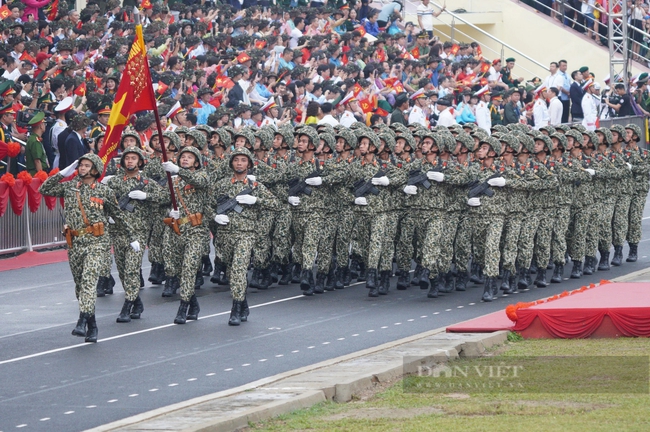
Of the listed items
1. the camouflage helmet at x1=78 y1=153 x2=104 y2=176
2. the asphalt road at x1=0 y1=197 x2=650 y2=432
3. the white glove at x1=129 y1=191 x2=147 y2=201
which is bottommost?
the asphalt road at x1=0 y1=197 x2=650 y2=432

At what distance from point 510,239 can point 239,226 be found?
4042mm

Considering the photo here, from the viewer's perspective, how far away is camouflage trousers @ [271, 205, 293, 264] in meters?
17.2

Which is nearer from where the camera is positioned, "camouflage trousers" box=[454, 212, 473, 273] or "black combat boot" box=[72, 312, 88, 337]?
"black combat boot" box=[72, 312, 88, 337]

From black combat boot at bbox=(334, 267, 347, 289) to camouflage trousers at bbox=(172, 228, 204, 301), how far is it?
3.07 meters

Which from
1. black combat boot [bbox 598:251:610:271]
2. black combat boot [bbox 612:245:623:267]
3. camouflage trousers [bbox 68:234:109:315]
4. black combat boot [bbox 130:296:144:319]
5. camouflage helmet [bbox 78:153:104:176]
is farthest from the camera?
black combat boot [bbox 612:245:623:267]

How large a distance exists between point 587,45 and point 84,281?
Answer: 31.2 m

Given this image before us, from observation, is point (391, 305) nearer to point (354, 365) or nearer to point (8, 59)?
point (354, 365)

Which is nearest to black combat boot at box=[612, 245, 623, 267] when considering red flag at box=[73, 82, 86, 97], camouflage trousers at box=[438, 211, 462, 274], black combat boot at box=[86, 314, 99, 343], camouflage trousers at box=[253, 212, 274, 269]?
camouflage trousers at box=[438, 211, 462, 274]

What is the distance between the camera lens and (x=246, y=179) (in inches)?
579

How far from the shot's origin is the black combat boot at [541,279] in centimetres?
1744

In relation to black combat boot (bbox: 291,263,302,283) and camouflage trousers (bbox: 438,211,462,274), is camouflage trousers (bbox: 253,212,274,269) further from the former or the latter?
camouflage trousers (bbox: 438,211,462,274)

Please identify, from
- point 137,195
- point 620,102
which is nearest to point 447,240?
point 137,195

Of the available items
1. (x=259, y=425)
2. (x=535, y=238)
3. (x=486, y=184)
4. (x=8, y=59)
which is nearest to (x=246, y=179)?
(x=486, y=184)

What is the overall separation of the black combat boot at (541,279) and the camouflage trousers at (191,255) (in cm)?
508
